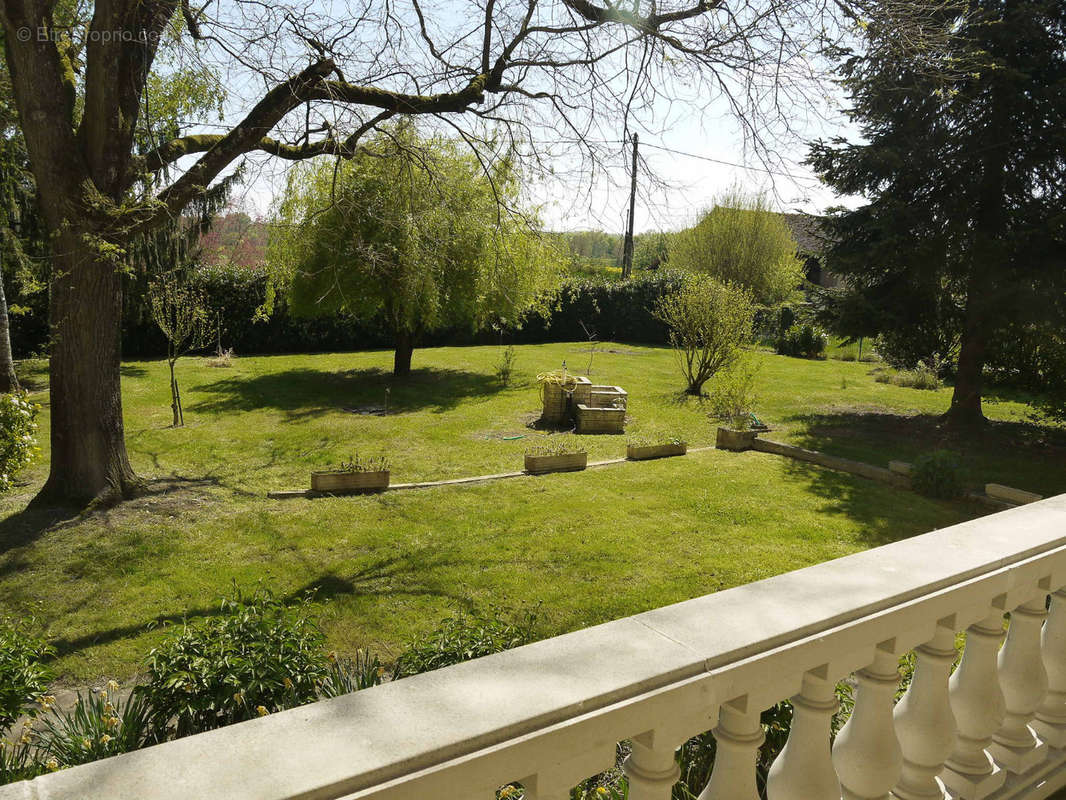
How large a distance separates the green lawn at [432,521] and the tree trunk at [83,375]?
1.50 feet

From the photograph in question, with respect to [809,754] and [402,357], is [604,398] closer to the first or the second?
[402,357]

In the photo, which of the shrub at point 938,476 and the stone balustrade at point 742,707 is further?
the shrub at point 938,476

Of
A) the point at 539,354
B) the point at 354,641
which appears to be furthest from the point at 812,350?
the point at 354,641

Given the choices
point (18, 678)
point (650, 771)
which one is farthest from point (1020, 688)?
point (18, 678)

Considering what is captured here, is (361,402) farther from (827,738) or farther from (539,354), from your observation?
(827,738)

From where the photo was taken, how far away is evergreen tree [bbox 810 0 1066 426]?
11.1 meters

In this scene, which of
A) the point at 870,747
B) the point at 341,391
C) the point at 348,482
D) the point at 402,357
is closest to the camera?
the point at 870,747

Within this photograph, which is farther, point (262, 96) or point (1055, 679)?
point (262, 96)

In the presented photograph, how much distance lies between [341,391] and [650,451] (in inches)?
307

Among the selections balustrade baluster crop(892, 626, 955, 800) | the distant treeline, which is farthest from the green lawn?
the distant treeline

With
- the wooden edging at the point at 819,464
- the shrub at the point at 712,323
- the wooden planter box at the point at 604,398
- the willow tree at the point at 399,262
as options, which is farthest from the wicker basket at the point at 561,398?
the shrub at the point at 712,323

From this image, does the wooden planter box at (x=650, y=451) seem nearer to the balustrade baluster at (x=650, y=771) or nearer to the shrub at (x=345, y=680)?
the shrub at (x=345, y=680)

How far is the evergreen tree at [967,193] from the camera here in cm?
1114

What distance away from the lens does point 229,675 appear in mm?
3010
